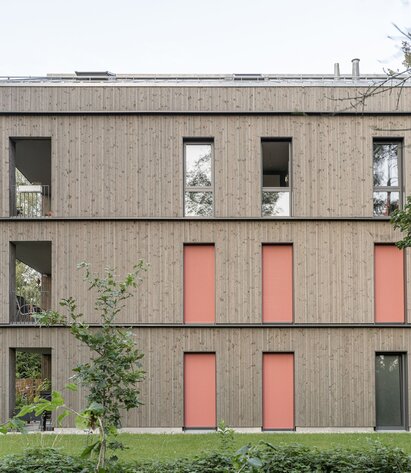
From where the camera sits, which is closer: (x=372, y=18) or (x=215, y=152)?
(x=372, y=18)

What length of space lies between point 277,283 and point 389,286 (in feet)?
8.30

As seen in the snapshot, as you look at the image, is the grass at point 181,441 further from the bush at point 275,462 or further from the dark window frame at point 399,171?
the dark window frame at point 399,171

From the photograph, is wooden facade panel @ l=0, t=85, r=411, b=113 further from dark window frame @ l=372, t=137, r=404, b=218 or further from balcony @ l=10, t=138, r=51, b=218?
balcony @ l=10, t=138, r=51, b=218

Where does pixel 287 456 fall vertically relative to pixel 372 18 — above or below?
below

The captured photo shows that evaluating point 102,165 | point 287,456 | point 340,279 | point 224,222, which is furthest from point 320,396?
point 287,456

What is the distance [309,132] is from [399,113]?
6.99 feet

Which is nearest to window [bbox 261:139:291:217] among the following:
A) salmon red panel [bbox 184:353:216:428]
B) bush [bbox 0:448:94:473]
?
salmon red panel [bbox 184:353:216:428]

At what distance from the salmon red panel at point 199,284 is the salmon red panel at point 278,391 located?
5.46 ft

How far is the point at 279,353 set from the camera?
53.0ft

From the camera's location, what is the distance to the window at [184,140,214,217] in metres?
16.5

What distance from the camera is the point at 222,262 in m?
16.2

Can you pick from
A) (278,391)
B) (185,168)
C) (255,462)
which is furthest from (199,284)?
(255,462)

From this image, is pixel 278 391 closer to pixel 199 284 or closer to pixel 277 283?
pixel 277 283

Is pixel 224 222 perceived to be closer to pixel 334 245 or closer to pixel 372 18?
pixel 334 245
